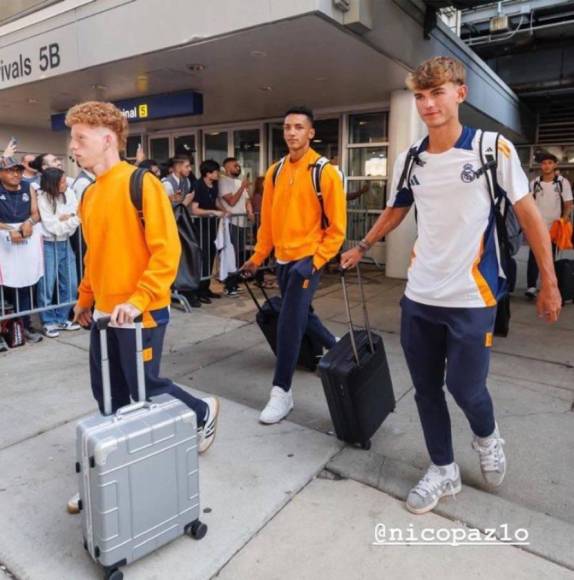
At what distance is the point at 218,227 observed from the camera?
752 cm

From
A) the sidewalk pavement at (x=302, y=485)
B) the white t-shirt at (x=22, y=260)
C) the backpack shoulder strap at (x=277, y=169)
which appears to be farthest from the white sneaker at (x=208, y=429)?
the white t-shirt at (x=22, y=260)

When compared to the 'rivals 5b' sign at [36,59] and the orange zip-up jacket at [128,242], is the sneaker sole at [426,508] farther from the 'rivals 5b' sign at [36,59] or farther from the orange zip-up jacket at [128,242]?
the 'rivals 5b' sign at [36,59]

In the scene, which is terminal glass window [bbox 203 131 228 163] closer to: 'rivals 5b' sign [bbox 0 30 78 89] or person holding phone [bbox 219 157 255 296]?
person holding phone [bbox 219 157 255 296]

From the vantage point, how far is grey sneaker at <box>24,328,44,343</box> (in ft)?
17.3

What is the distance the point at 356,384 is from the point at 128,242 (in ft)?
4.56

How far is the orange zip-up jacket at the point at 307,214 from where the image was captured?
333 centimetres

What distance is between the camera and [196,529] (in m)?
2.23

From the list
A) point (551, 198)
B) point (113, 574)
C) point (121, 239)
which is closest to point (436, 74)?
point (121, 239)

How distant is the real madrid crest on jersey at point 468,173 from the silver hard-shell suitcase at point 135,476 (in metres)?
1.49

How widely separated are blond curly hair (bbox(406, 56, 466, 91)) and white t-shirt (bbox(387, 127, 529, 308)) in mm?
237

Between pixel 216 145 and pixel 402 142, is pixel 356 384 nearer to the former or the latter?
pixel 402 142

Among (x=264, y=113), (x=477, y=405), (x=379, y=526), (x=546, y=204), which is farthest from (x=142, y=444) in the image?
(x=264, y=113)

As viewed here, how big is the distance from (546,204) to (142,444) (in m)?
6.90

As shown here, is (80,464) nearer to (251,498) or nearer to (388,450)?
(251,498)
